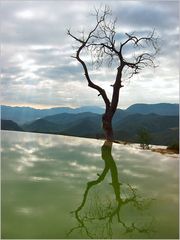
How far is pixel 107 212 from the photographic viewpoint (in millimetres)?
3990

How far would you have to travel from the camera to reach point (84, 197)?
458 centimetres

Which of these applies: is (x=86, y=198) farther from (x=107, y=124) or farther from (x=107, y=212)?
(x=107, y=124)

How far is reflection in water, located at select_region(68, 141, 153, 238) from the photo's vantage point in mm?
3385

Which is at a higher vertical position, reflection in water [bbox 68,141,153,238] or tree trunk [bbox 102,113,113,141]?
tree trunk [bbox 102,113,113,141]

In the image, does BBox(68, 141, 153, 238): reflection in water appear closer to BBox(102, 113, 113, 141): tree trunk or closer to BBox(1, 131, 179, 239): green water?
BBox(1, 131, 179, 239): green water

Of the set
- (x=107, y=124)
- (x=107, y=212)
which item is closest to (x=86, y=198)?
(x=107, y=212)

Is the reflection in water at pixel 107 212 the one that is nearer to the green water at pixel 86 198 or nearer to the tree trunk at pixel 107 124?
the green water at pixel 86 198

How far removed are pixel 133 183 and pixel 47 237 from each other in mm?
2759

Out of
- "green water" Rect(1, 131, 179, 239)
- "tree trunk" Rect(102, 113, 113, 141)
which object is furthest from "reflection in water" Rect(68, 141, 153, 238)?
"tree trunk" Rect(102, 113, 113, 141)

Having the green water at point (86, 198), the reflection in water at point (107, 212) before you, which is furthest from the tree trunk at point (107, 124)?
the reflection in water at point (107, 212)

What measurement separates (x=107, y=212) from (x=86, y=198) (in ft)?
1.99

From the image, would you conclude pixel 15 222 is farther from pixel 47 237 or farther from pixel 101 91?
pixel 101 91

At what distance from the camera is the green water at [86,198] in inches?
132

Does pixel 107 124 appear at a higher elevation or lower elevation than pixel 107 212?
higher
